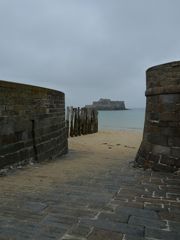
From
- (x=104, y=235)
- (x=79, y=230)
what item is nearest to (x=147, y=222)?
(x=104, y=235)

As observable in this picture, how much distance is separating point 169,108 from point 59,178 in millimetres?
2977

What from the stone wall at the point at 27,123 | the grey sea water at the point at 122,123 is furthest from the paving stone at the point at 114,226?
the grey sea water at the point at 122,123

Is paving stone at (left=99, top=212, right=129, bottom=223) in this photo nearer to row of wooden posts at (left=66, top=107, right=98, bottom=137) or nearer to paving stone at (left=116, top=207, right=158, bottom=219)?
paving stone at (left=116, top=207, right=158, bottom=219)

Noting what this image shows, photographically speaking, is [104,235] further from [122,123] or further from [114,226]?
[122,123]

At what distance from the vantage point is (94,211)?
373 cm

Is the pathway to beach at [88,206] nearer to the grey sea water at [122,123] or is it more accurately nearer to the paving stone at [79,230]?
the paving stone at [79,230]

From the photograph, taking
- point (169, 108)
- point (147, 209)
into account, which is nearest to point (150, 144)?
point (169, 108)

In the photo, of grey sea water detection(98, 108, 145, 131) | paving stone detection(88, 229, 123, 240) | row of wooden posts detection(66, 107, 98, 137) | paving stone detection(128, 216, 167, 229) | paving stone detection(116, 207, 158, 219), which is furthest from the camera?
grey sea water detection(98, 108, 145, 131)

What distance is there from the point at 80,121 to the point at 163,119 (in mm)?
12147

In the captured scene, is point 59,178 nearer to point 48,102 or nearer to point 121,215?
point 121,215

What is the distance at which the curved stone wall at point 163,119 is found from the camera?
22.0 ft

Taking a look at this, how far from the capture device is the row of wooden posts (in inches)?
707

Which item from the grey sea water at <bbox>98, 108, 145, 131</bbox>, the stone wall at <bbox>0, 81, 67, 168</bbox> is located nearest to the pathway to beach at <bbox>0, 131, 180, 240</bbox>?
the stone wall at <bbox>0, 81, 67, 168</bbox>

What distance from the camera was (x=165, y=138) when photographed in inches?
273
